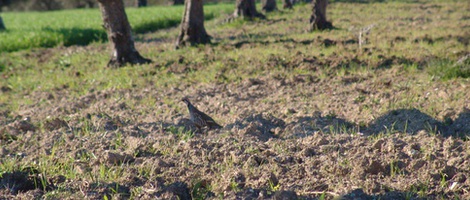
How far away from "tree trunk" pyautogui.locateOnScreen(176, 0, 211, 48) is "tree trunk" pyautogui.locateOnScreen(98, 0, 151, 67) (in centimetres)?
206

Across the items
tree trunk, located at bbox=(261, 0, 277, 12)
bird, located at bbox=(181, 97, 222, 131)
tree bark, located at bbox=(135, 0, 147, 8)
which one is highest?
bird, located at bbox=(181, 97, 222, 131)

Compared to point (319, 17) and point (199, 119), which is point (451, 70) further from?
point (319, 17)

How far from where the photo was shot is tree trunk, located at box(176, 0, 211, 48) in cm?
1300

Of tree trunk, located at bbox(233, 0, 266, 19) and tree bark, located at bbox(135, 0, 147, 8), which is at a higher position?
tree trunk, located at bbox(233, 0, 266, 19)

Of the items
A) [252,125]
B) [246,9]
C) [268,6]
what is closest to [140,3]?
[268,6]

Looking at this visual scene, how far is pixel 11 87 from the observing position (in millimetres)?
10062

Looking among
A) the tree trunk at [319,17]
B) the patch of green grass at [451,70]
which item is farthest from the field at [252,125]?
the tree trunk at [319,17]

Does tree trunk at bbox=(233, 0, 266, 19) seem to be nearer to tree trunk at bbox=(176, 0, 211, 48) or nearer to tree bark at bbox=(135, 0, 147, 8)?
tree trunk at bbox=(176, 0, 211, 48)

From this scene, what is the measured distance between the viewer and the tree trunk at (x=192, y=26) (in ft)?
42.7

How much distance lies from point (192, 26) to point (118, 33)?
2.52 meters

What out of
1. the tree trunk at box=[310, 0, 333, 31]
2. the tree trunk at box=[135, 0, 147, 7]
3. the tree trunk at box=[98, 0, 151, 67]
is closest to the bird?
the tree trunk at box=[98, 0, 151, 67]

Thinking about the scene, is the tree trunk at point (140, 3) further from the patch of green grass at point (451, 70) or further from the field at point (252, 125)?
the patch of green grass at point (451, 70)

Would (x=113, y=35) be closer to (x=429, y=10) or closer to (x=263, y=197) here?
(x=263, y=197)

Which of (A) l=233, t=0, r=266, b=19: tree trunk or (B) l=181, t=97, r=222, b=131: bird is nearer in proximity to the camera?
(B) l=181, t=97, r=222, b=131: bird
